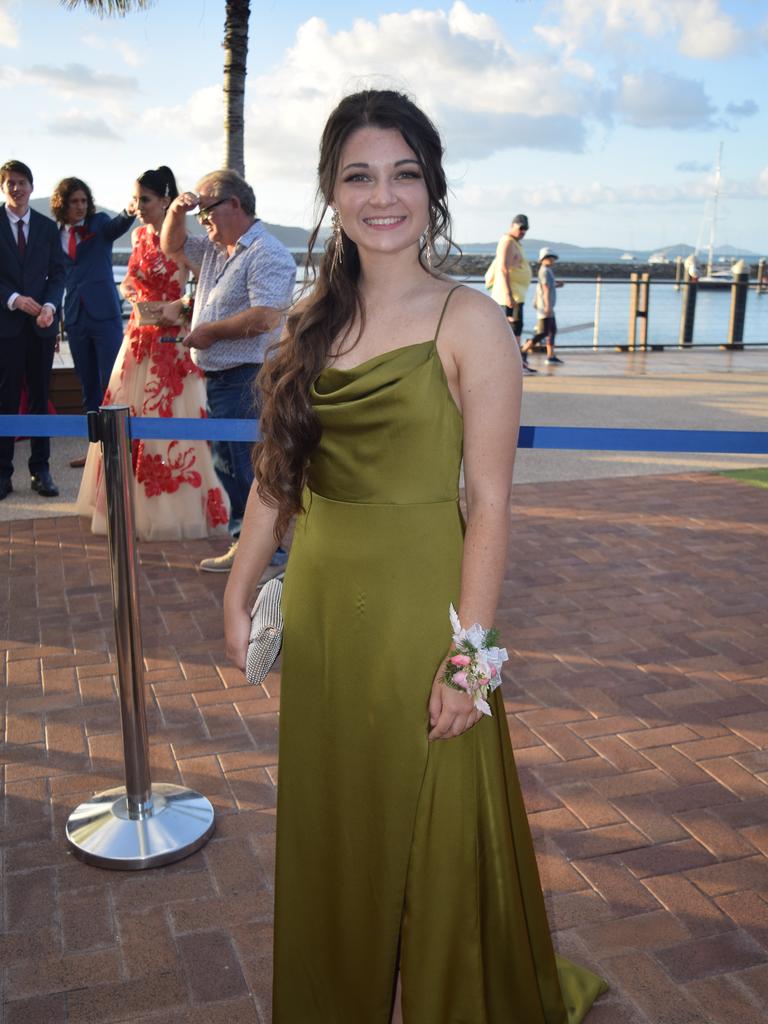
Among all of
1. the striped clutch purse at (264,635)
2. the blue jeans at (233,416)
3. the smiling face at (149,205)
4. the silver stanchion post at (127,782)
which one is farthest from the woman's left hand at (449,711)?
the smiling face at (149,205)

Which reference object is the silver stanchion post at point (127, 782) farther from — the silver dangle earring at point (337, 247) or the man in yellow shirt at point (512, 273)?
the man in yellow shirt at point (512, 273)

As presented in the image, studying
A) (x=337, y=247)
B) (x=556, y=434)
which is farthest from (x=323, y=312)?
(x=556, y=434)

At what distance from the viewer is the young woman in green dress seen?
1.95 m

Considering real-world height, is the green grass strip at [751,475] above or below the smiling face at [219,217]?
below

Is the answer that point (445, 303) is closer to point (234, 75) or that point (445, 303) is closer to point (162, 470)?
point (162, 470)

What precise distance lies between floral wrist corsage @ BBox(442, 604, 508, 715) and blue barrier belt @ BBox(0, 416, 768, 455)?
102 cm

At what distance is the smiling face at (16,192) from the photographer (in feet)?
22.1

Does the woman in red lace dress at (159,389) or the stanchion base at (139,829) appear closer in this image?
the stanchion base at (139,829)

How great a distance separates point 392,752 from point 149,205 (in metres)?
4.79

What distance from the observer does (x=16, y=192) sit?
6.74 meters

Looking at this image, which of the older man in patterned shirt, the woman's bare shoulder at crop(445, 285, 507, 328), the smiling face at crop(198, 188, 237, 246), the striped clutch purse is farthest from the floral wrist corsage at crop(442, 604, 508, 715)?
the smiling face at crop(198, 188, 237, 246)

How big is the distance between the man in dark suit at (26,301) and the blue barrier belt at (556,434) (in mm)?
4007

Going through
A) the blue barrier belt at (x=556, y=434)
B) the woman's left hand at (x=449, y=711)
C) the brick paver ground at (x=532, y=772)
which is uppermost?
the blue barrier belt at (x=556, y=434)

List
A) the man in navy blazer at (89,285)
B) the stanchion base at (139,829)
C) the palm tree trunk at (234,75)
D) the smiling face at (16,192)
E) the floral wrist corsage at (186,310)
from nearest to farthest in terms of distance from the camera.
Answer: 1. the stanchion base at (139,829)
2. the floral wrist corsage at (186,310)
3. the smiling face at (16,192)
4. the man in navy blazer at (89,285)
5. the palm tree trunk at (234,75)
